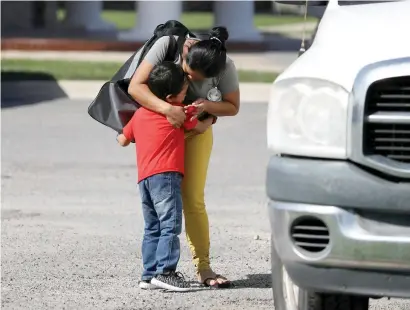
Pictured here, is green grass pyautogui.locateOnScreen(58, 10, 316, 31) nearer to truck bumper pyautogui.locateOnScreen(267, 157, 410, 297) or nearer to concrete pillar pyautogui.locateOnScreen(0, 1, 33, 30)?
concrete pillar pyautogui.locateOnScreen(0, 1, 33, 30)

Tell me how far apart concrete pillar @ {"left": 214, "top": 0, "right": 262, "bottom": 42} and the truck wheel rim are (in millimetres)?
25716

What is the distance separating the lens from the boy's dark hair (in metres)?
6.44

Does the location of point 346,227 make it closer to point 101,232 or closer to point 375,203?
point 375,203

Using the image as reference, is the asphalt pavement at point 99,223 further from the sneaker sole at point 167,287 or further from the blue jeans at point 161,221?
the blue jeans at point 161,221

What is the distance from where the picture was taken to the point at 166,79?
6449 millimetres

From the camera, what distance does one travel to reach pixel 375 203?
183 inches

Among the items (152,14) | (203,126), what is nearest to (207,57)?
(203,126)

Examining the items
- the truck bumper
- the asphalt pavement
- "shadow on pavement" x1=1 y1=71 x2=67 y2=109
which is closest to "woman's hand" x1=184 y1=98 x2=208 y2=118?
the asphalt pavement

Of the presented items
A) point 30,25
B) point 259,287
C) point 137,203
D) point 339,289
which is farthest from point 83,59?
point 339,289

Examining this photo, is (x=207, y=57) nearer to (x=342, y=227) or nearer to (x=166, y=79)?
(x=166, y=79)

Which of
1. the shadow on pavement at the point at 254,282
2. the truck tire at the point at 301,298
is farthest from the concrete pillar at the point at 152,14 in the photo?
the truck tire at the point at 301,298

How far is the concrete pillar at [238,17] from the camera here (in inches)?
1228

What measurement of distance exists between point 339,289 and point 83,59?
22180mm

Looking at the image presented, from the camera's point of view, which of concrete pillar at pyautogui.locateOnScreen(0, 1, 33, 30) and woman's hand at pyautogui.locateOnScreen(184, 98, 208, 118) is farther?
concrete pillar at pyautogui.locateOnScreen(0, 1, 33, 30)
